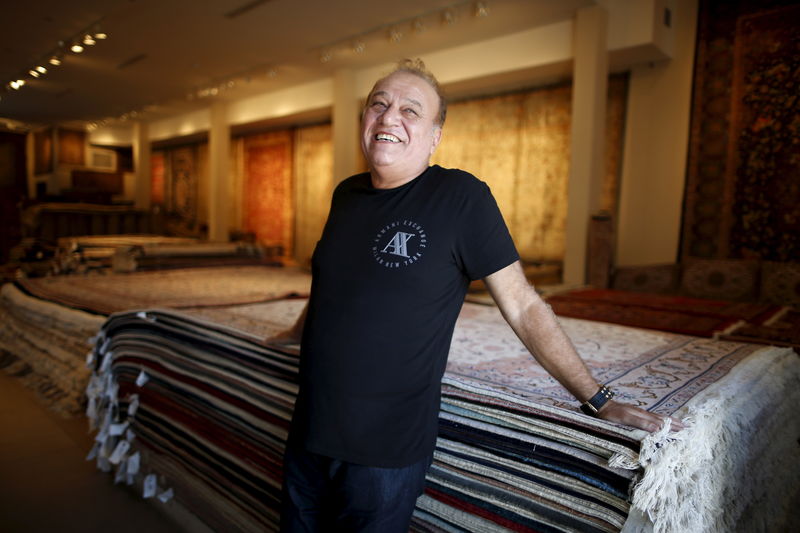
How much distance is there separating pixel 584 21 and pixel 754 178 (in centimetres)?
243

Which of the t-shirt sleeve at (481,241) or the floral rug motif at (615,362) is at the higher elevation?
the t-shirt sleeve at (481,241)

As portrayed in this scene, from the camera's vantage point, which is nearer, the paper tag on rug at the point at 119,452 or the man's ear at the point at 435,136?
the man's ear at the point at 435,136

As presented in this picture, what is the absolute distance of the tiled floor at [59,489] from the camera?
2121 millimetres

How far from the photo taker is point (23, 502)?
88.1 inches

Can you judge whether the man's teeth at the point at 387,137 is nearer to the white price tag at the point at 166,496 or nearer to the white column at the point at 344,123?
the white price tag at the point at 166,496

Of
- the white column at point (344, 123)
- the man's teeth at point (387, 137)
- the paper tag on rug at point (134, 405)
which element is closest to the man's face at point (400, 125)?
the man's teeth at point (387, 137)

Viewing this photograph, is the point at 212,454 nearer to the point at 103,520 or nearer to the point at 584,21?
the point at 103,520

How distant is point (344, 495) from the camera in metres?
1.12

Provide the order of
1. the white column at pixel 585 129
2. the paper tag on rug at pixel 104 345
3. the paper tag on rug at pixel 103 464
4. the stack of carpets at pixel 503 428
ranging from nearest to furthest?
1. the stack of carpets at pixel 503 428
2. the paper tag on rug at pixel 103 464
3. the paper tag on rug at pixel 104 345
4. the white column at pixel 585 129

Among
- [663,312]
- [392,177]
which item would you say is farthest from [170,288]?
[663,312]

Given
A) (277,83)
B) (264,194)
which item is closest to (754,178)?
(277,83)

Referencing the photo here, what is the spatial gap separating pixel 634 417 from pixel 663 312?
2.43m

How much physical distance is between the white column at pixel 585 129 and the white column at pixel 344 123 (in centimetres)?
376

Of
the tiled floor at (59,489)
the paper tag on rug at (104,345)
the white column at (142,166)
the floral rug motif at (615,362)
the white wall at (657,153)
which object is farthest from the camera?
the white column at (142,166)
